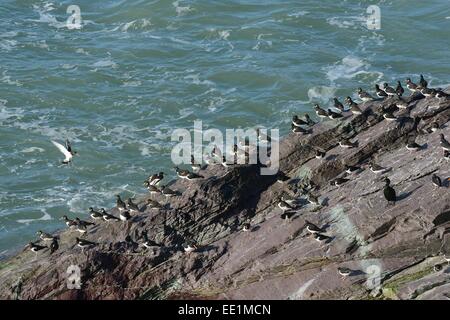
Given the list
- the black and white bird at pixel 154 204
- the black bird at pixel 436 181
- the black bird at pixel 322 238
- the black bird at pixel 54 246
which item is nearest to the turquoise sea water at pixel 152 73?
the black bird at pixel 54 246

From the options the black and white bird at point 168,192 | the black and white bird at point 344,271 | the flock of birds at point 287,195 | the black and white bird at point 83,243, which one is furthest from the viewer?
the black and white bird at point 168,192

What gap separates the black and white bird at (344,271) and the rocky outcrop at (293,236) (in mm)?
195

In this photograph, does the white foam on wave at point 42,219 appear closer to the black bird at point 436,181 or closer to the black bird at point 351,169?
the black bird at point 351,169

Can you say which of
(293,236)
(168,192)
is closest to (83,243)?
(168,192)

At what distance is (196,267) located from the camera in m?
29.0

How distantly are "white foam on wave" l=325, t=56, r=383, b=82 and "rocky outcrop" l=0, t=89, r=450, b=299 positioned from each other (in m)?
30.4

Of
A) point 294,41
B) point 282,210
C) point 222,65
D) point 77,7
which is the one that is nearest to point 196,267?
point 282,210

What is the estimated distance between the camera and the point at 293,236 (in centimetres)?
2877

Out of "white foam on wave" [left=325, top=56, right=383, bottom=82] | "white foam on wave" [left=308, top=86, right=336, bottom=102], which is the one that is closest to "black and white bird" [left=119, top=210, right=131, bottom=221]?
"white foam on wave" [left=308, top=86, right=336, bottom=102]

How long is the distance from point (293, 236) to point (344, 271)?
8.85 ft

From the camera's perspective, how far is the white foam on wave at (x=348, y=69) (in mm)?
63031

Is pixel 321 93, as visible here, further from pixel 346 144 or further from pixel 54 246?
pixel 54 246

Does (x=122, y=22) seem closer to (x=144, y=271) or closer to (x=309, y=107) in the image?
(x=309, y=107)

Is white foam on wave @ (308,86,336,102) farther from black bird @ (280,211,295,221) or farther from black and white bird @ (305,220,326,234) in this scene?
black and white bird @ (305,220,326,234)
